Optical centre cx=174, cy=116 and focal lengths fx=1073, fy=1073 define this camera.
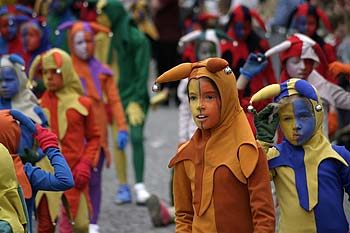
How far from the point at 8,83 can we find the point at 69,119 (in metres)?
0.63

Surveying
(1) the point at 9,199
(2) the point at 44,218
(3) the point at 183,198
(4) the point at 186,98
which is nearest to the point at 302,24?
(4) the point at 186,98

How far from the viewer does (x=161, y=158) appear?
13.8 m

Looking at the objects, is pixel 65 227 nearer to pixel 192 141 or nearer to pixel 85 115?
pixel 85 115

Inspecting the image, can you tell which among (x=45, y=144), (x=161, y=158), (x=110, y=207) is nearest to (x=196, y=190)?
(x=45, y=144)

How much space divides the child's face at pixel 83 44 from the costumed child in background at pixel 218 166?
3.77 metres

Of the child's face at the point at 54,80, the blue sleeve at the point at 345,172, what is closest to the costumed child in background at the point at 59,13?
the child's face at the point at 54,80

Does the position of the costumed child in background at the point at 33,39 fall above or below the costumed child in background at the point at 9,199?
above

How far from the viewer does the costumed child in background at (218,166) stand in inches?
235

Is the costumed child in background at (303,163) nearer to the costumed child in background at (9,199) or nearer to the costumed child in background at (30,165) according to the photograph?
the costumed child in background at (30,165)

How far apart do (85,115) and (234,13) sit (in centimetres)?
250

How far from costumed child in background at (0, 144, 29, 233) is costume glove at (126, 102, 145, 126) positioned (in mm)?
5085

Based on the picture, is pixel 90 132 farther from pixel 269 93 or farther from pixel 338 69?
pixel 269 93

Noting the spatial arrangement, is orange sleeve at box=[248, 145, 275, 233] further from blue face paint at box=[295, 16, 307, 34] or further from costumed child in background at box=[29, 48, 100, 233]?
blue face paint at box=[295, 16, 307, 34]

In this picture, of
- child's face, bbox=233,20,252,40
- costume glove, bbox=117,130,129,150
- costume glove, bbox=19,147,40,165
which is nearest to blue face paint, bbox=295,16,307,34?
child's face, bbox=233,20,252,40
